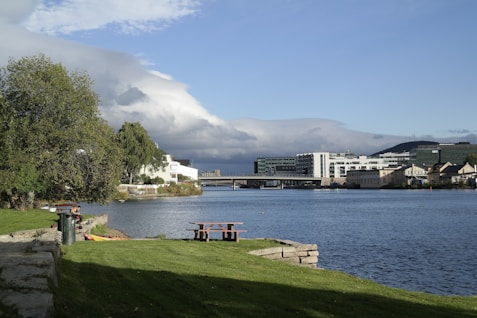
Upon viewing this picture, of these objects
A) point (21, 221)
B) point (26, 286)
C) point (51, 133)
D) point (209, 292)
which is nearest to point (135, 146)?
point (51, 133)

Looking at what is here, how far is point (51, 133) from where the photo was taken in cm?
5034

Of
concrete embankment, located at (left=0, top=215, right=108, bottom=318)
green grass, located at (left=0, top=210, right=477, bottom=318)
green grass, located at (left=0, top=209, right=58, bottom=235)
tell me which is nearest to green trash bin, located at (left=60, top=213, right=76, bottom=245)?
green grass, located at (left=0, top=210, right=477, bottom=318)

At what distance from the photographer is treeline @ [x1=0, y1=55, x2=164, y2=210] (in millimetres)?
49125

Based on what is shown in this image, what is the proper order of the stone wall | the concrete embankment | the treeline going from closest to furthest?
the concrete embankment < the stone wall < the treeline

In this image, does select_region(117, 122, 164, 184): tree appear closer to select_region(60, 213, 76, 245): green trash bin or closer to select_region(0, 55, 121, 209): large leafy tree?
select_region(0, 55, 121, 209): large leafy tree

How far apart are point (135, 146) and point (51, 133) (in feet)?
298

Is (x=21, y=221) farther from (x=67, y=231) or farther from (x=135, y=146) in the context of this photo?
(x=135, y=146)

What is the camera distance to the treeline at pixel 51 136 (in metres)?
49.1

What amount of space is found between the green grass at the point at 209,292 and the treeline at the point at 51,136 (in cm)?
3169

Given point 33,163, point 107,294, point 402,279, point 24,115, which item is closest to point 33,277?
point 107,294

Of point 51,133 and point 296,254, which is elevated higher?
point 51,133

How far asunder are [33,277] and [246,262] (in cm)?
1078

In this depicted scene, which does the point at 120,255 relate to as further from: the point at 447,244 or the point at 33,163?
the point at 33,163

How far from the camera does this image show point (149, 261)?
17875mm
